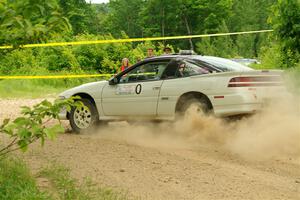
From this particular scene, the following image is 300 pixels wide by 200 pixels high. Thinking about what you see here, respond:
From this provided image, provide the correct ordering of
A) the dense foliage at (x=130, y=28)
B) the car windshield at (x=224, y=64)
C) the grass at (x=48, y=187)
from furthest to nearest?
the car windshield at (x=224, y=64) → the grass at (x=48, y=187) → the dense foliage at (x=130, y=28)

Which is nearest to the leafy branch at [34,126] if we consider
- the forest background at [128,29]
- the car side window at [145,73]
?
the forest background at [128,29]

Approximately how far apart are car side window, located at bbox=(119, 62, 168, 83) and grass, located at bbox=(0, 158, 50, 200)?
3659 millimetres

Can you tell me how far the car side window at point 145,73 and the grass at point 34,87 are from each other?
9.10 meters

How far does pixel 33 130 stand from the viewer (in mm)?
4117

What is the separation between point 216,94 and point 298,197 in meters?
3.39

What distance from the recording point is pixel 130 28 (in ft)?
274

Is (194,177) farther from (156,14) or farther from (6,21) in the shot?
(156,14)

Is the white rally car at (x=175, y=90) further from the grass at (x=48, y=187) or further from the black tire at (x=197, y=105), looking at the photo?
the grass at (x=48, y=187)

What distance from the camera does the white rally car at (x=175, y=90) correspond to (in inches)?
341

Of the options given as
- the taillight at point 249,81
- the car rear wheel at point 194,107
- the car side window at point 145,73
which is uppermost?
the car side window at point 145,73

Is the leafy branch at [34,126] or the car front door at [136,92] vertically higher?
the leafy branch at [34,126]

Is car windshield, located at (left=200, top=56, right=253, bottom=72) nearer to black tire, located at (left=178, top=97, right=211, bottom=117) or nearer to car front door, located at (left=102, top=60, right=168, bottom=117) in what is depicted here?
black tire, located at (left=178, top=97, right=211, bottom=117)

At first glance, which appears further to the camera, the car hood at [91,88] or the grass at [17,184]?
the car hood at [91,88]

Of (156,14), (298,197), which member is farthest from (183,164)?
(156,14)
